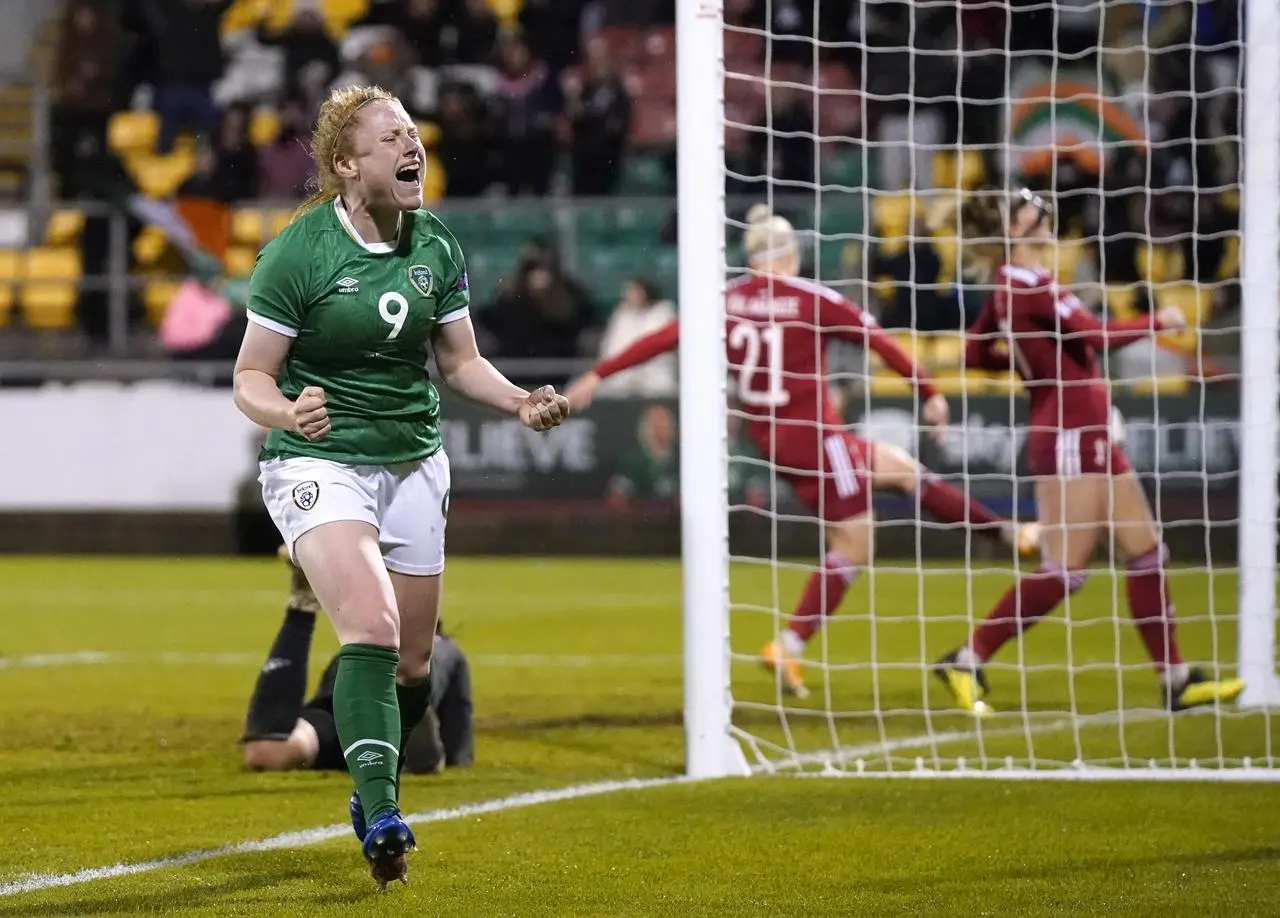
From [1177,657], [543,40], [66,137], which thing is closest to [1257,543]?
[1177,657]

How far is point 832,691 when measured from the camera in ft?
27.2

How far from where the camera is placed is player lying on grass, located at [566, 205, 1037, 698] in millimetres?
7922

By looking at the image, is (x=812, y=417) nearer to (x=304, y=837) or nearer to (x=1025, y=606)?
(x=1025, y=606)

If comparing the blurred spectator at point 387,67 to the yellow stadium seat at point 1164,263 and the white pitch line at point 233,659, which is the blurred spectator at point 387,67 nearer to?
the yellow stadium seat at point 1164,263

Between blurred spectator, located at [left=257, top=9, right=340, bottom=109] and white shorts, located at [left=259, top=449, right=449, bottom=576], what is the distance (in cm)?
1524

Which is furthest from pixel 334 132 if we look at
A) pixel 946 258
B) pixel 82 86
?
pixel 82 86

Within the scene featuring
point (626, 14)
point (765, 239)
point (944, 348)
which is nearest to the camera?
point (765, 239)

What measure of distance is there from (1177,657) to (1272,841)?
2626mm

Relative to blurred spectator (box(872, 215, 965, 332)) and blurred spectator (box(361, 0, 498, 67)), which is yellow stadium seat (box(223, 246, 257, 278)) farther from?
blurred spectator (box(872, 215, 965, 332))

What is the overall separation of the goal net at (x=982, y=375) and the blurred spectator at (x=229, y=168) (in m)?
4.71

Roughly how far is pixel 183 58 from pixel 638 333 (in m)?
6.57

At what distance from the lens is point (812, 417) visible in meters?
8.33

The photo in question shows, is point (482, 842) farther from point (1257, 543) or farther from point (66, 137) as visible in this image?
point (66, 137)

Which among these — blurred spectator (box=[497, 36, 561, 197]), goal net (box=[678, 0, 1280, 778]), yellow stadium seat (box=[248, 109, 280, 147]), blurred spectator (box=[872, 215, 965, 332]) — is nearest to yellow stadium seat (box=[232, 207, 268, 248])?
yellow stadium seat (box=[248, 109, 280, 147])
